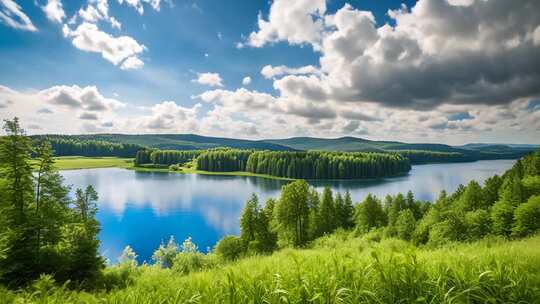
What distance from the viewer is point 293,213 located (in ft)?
126

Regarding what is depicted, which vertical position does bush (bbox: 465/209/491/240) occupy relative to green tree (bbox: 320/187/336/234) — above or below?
above

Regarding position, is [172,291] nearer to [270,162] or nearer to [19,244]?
[19,244]

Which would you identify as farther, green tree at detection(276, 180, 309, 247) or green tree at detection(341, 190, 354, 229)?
green tree at detection(341, 190, 354, 229)

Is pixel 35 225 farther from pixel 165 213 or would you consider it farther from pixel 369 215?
pixel 165 213

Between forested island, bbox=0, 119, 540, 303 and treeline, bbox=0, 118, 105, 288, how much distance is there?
5cm

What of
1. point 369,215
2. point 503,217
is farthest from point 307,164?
point 503,217

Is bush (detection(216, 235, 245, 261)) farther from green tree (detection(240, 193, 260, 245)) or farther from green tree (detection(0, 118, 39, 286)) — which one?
green tree (detection(0, 118, 39, 286))

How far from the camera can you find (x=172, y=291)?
3072mm

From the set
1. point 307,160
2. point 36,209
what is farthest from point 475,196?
point 307,160

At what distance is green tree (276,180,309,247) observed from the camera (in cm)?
3778

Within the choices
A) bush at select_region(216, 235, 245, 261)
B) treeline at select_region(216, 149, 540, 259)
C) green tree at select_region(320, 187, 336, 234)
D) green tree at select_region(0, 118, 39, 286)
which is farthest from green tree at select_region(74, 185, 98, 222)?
green tree at select_region(320, 187, 336, 234)

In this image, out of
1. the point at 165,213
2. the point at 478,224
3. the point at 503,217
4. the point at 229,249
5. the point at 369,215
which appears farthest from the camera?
the point at 165,213

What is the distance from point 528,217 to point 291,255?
101 ft

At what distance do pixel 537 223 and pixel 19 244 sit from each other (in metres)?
36.6
